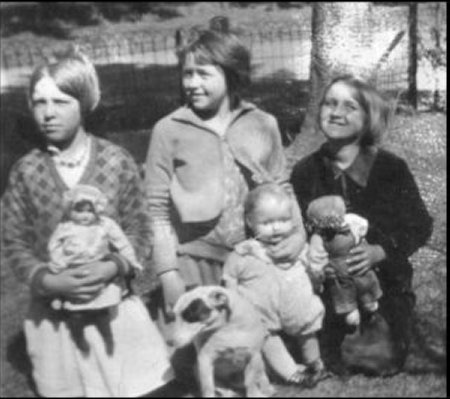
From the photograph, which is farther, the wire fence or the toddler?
the wire fence

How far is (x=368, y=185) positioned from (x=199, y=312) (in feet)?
2.84

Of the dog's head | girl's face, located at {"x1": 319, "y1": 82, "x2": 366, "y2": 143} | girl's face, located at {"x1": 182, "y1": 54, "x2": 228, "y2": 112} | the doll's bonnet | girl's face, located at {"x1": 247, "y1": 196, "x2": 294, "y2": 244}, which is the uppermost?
girl's face, located at {"x1": 182, "y1": 54, "x2": 228, "y2": 112}

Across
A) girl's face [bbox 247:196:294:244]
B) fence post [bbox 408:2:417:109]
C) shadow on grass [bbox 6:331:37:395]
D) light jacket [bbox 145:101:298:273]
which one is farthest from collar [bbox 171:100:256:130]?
fence post [bbox 408:2:417:109]

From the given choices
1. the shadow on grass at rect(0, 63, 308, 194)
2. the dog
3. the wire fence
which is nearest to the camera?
the dog

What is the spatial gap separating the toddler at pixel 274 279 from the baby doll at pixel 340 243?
9cm

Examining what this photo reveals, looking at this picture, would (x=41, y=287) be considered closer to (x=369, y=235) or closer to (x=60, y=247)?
(x=60, y=247)

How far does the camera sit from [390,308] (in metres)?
Answer: 3.24

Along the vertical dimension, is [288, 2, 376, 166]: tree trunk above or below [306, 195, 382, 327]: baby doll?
above

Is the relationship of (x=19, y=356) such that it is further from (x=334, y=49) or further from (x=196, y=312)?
(x=334, y=49)

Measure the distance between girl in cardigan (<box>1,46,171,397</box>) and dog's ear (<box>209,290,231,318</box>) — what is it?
0.30m

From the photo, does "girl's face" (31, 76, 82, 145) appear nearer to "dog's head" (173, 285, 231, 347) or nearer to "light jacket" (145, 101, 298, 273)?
"light jacket" (145, 101, 298, 273)

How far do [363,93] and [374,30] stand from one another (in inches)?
56.7

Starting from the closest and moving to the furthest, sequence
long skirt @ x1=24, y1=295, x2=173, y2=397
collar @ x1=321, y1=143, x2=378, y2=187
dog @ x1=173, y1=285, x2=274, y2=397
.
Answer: dog @ x1=173, y1=285, x2=274, y2=397 → long skirt @ x1=24, y1=295, x2=173, y2=397 → collar @ x1=321, y1=143, x2=378, y2=187

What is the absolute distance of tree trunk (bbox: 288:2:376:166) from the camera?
3967mm
